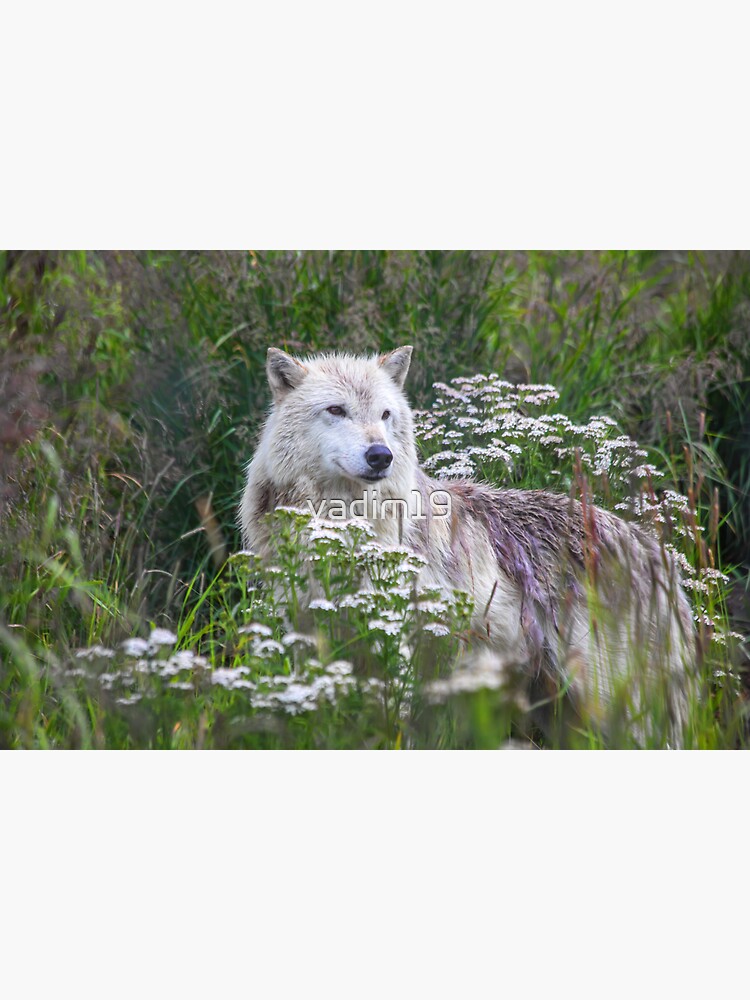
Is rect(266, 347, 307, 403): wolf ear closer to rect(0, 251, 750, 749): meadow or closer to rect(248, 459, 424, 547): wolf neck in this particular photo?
rect(248, 459, 424, 547): wolf neck

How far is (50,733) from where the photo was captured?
5258mm

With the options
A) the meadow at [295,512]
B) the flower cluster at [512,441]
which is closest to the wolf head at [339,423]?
the meadow at [295,512]

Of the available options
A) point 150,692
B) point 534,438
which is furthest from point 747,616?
point 150,692

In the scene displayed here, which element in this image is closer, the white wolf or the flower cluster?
the white wolf

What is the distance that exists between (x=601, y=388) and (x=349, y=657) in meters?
3.43

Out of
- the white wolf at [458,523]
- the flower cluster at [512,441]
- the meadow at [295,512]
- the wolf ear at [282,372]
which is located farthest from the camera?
the flower cluster at [512,441]

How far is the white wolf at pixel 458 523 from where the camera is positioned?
223 inches

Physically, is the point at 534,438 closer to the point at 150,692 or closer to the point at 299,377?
the point at 299,377

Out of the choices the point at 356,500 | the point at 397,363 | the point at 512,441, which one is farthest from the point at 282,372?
the point at 512,441

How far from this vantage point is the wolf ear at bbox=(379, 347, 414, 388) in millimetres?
6207

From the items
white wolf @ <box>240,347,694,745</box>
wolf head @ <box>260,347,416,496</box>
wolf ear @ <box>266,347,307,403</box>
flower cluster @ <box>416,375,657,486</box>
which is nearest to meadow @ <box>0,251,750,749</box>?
flower cluster @ <box>416,375,657,486</box>

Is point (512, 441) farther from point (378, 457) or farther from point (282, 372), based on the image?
point (282, 372)

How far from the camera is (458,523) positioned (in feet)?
19.9

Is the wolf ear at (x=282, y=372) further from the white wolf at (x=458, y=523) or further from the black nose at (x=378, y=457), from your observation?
the black nose at (x=378, y=457)
